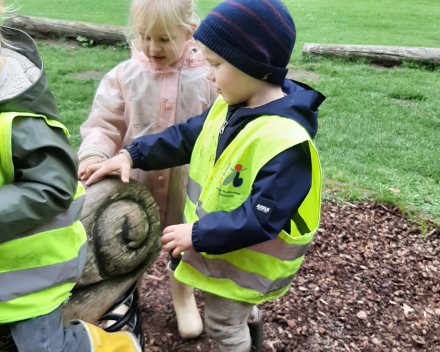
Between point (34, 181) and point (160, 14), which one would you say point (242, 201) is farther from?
point (160, 14)

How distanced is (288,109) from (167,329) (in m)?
1.65

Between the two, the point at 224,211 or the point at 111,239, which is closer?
the point at 224,211

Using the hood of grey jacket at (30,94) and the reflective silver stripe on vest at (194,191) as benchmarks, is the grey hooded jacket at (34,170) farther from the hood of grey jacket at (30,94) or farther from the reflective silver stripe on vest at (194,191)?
the reflective silver stripe on vest at (194,191)

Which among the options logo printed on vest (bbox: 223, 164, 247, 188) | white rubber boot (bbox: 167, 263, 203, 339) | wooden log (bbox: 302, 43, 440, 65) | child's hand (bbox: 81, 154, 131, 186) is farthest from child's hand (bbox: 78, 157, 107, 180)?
wooden log (bbox: 302, 43, 440, 65)

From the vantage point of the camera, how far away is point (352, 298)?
292 centimetres

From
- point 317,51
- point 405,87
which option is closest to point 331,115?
point 405,87

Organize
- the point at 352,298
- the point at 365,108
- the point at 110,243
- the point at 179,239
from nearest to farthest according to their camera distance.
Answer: the point at 179,239 → the point at 110,243 → the point at 352,298 → the point at 365,108

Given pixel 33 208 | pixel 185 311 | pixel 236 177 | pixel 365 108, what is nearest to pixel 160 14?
pixel 236 177

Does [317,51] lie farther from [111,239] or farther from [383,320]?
[111,239]

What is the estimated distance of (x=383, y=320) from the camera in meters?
2.76

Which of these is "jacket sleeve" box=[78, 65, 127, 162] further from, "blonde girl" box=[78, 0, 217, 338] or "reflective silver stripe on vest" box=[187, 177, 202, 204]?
"reflective silver stripe on vest" box=[187, 177, 202, 204]

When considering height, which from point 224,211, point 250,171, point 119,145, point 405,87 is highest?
point 250,171

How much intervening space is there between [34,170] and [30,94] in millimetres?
224

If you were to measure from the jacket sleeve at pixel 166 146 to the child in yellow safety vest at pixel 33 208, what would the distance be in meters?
0.54
